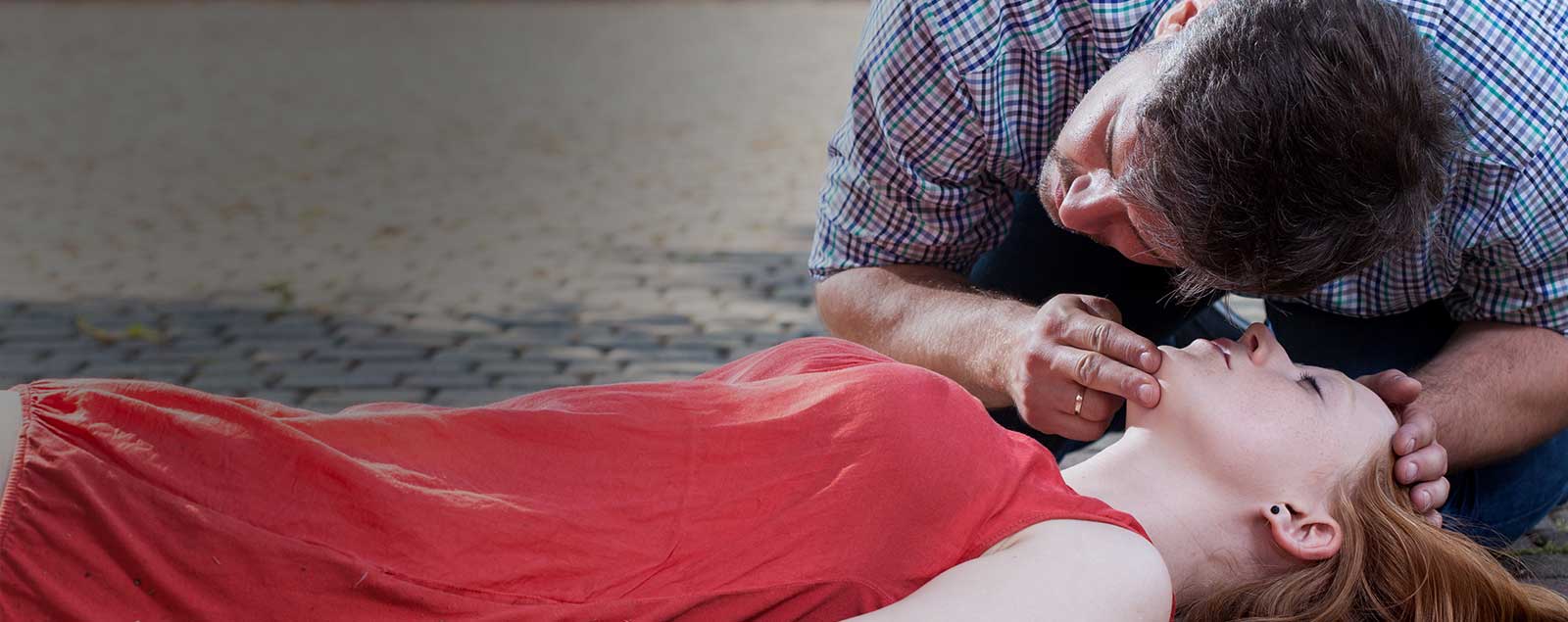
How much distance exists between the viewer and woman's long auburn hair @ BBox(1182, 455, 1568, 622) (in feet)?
8.25

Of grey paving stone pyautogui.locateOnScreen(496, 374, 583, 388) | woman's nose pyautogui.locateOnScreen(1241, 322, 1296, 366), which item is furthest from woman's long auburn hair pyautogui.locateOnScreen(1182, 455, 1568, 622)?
grey paving stone pyautogui.locateOnScreen(496, 374, 583, 388)

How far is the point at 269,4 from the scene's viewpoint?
1923 centimetres

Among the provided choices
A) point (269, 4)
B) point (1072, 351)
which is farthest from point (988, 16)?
Answer: point (269, 4)

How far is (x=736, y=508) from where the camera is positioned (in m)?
2.36

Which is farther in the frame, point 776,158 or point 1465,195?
point 776,158

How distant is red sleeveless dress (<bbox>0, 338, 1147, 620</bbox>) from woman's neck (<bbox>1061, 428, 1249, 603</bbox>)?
16 cm

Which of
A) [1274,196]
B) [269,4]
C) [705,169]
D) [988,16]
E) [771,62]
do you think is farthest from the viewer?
[269,4]

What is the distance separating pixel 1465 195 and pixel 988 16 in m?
1.01

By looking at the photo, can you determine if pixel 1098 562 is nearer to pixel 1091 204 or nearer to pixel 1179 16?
pixel 1091 204

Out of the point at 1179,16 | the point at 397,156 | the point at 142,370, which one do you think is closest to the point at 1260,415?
the point at 1179,16

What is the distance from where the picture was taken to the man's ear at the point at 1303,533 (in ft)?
8.28

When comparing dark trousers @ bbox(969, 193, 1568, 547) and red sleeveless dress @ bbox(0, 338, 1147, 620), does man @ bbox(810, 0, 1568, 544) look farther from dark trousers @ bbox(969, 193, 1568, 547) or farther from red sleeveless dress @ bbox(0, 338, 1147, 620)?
red sleeveless dress @ bbox(0, 338, 1147, 620)

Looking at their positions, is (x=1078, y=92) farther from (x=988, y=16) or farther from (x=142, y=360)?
(x=142, y=360)

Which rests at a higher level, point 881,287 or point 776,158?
point 881,287
